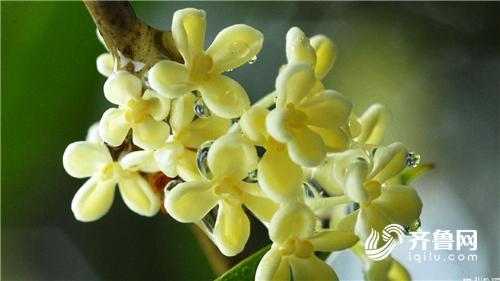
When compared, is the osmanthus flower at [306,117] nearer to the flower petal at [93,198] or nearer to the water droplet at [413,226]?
the water droplet at [413,226]

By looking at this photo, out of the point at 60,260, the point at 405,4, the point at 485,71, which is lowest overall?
the point at 60,260

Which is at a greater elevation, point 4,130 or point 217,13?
point 217,13

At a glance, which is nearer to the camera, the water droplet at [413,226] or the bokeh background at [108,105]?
Result: the water droplet at [413,226]

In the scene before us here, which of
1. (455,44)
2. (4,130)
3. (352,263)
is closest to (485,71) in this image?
(455,44)

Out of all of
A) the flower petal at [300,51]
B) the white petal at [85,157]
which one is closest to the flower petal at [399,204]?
the flower petal at [300,51]

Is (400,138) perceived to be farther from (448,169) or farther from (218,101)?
(218,101)

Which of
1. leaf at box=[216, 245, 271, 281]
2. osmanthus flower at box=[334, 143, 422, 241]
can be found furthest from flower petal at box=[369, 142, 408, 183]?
leaf at box=[216, 245, 271, 281]
